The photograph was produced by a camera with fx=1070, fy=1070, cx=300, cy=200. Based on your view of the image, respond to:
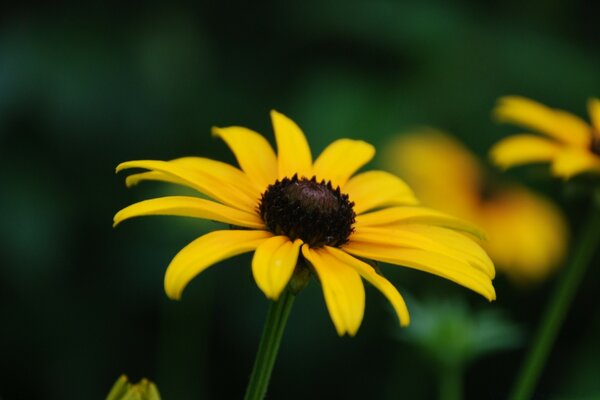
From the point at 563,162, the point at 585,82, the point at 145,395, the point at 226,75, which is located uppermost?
the point at 585,82

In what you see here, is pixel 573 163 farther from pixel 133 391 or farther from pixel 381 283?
pixel 133 391

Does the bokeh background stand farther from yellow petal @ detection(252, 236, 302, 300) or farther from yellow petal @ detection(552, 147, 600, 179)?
yellow petal @ detection(252, 236, 302, 300)

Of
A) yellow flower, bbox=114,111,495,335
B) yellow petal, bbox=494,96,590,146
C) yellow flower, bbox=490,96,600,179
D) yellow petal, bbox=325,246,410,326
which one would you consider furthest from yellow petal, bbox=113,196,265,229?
yellow petal, bbox=494,96,590,146

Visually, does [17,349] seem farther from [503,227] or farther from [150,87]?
[503,227]

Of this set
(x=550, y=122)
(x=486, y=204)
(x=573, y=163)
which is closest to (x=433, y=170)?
(x=486, y=204)

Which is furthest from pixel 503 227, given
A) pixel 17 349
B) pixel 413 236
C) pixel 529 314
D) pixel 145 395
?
pixel 145 395

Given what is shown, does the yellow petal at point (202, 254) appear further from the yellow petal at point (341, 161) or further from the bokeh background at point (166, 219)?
the bokeh background at point (166, 219)
